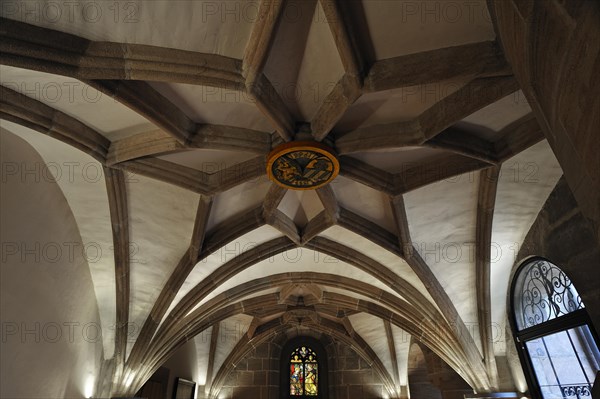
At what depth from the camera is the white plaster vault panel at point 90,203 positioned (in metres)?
3.69

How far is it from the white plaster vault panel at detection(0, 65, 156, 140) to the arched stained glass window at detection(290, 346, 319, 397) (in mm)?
8564

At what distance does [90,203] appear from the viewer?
14.1 feet

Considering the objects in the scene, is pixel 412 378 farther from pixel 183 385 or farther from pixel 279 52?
pixel 279 52

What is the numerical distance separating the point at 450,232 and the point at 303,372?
7044 millimetres

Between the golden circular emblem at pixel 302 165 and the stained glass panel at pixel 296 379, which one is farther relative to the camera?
Result: the stained glass panel at pixel 296 379

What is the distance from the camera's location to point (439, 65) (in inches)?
115

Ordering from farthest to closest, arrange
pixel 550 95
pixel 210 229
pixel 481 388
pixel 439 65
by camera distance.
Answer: pixel 481 388, pixel 210 229, pixel 439 65, pixel 550 95

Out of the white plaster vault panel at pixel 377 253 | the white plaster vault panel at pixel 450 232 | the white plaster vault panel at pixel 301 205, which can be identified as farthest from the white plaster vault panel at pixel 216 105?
the white plaster vault panel at pixel 377 253

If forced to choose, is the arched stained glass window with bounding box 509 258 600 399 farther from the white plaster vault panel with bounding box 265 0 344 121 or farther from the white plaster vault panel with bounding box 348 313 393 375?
the white plaster vault panel with bounding box 348 313 393 375

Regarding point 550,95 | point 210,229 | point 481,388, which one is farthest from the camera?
point 481,388

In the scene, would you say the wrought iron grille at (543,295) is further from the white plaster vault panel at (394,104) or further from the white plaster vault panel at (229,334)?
the white plaster vault panel at (229,334)

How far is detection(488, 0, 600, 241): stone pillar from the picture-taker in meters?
0.98

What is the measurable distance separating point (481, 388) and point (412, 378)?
180 inches

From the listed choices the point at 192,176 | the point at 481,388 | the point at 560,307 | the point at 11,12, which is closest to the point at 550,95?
the point at 11,12
